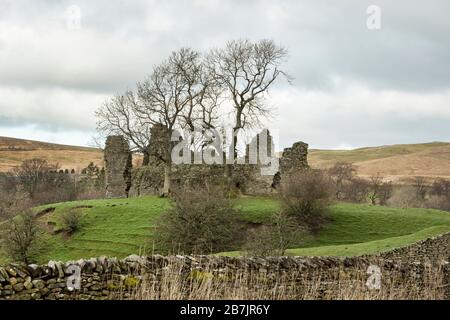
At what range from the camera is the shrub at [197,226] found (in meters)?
38.2

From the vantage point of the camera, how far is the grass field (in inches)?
1617

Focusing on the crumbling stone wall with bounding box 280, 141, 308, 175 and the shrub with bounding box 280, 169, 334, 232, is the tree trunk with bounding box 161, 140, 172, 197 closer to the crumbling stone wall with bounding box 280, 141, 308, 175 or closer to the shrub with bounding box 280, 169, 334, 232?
the crumbling stone wall with bounding box 280, 141, 308, 175

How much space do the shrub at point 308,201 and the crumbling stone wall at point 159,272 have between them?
26368mm

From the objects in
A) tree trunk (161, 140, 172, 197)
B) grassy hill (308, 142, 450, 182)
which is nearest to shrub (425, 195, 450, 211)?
grassy hill (308, 142, 450, 182)

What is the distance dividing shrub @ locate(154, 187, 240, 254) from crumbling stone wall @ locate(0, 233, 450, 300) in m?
22.5

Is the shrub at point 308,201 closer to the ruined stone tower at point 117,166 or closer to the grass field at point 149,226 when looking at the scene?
the grass field at point 149,226

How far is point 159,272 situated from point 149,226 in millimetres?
31928

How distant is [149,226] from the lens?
1710 inches

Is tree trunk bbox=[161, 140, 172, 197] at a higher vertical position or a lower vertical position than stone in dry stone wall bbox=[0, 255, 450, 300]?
higher

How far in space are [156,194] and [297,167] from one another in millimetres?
13929

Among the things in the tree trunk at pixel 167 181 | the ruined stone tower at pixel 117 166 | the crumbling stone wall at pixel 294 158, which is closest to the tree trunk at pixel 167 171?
the tree trunk at pixel 167 181

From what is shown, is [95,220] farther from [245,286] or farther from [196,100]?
[245,286]

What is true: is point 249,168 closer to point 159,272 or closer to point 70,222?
point 70,222
